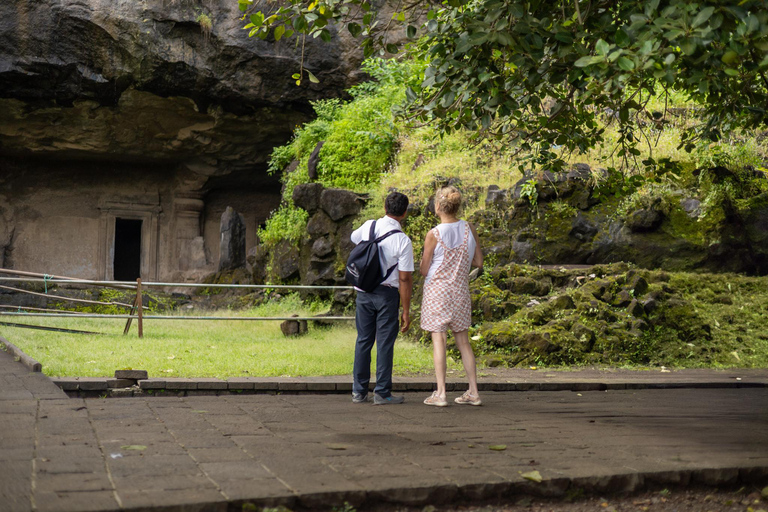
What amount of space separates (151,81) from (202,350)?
11521 mm

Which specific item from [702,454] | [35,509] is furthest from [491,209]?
[35,509]

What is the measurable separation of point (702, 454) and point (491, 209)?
7758mm

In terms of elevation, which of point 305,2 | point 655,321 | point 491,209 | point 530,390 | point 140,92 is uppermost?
point 140,92

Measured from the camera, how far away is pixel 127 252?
25.1m

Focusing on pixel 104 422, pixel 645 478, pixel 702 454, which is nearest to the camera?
pixel 645 478

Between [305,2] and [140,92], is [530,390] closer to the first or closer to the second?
[305,2]

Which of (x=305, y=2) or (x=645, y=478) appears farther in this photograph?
(x=305, y=2)

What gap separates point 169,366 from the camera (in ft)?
23.1

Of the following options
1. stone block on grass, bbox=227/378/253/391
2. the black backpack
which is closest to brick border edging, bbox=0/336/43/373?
stone block on grass, bbox=227/378/253/391

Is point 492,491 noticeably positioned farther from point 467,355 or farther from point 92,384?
point 92,384

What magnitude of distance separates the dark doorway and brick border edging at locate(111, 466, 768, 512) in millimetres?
23185

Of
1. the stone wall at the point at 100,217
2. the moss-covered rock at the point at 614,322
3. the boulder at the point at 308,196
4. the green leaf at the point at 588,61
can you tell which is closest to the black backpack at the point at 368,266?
the green leaf at the point at 588,61

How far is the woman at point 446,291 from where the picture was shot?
18.0 feet

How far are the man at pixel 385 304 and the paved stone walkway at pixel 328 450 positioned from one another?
10.2 inches
